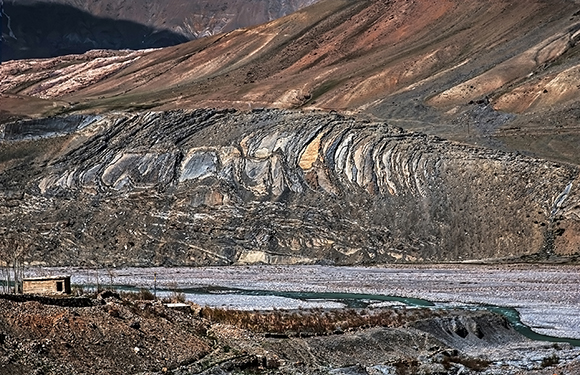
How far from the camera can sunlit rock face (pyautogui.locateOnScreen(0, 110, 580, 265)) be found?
227 feet

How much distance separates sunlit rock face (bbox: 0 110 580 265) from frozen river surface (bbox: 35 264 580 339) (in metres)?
3.85

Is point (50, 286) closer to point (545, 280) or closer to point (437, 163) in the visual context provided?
point (545, 280)

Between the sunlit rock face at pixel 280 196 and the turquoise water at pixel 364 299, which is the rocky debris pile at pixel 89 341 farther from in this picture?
the sunlit rock face at pixel 280 196

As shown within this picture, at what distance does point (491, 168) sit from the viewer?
73.7 metres

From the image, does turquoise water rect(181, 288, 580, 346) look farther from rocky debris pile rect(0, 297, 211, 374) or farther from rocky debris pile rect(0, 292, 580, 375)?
rocky debris pile rect(0, 297, 211, 374)

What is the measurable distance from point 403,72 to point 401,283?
4743cm

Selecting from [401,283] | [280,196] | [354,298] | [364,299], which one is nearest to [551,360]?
[364,299]

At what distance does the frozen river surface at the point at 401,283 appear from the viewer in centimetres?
4406

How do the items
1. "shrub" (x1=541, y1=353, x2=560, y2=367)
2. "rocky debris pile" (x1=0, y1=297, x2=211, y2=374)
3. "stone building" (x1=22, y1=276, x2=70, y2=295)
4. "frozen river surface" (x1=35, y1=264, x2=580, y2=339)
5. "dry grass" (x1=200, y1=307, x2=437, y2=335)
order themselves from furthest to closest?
"frozen river surface" (x1=35, y1=264, x2=580, y2=339), "stone building" (x1=22, y1=276, x2=70, y2=295), "dry grass" (x1=200, y1=307, x2=437, y2=335), "shrub" (x1=541, y1=353, x2=560, y2=367), "rocky debris pile" (x1=0, y1=297, x2=211, y2=374)

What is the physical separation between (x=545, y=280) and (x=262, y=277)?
13983 millimetres

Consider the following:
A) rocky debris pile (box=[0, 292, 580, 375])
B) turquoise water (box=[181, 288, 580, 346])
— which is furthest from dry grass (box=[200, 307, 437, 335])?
turquoise water (box=[181, 288, 580, 346])

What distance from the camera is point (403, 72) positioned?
10088 cm

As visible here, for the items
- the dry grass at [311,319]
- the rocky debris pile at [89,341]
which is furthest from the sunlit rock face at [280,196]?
the rocky debris pile at [89,341]

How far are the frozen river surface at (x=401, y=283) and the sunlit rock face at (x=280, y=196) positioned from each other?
152 inches
